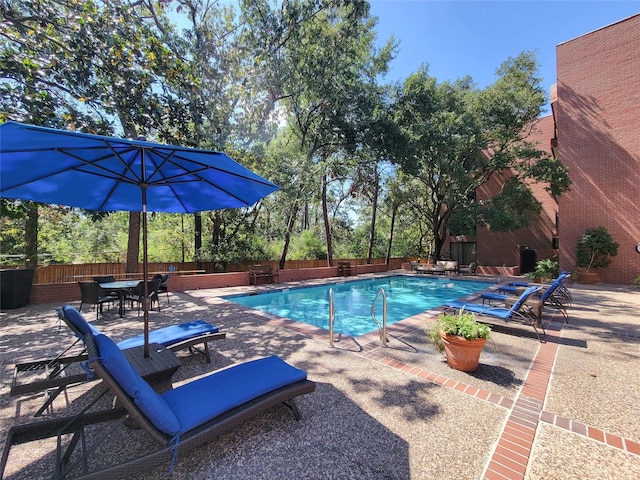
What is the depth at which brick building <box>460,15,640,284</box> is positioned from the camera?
1229 cm

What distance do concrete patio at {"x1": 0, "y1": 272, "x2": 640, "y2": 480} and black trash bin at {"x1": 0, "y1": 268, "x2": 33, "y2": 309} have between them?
8.42 feet

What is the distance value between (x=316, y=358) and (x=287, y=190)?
905 cm

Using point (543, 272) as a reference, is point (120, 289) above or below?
above

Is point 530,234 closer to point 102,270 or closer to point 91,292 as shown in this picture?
point 91,292

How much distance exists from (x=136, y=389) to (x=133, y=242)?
939 centimetres

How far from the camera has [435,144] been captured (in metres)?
13.3

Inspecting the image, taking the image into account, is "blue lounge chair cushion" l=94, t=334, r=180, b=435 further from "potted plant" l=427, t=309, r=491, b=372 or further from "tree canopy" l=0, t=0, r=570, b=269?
"tree canopy" l=0, t=0, r=570, b=269

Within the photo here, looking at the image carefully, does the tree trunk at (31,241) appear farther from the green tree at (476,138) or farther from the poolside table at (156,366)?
the green tree at (476,138)

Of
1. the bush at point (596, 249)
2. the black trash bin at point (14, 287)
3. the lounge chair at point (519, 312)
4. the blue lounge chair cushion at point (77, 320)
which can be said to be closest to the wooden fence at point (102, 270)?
the black trash bin at point (14, 287)

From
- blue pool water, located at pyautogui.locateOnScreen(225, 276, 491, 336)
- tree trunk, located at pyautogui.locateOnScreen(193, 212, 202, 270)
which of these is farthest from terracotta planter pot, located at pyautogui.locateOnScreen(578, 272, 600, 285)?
tree trunk, located at pyautogui.locateOnScreen(193, 212, 202, 270)

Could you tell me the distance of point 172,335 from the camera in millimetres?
3742

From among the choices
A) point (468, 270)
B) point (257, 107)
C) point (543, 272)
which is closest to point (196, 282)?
point (257, 107)

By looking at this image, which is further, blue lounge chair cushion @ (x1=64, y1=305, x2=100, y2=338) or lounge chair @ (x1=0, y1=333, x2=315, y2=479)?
blue lounge chair cushion @ (x1=64, y1=305, x2=100, y2=338)

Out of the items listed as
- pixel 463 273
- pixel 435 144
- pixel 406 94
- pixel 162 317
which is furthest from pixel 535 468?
pixel 463 273
